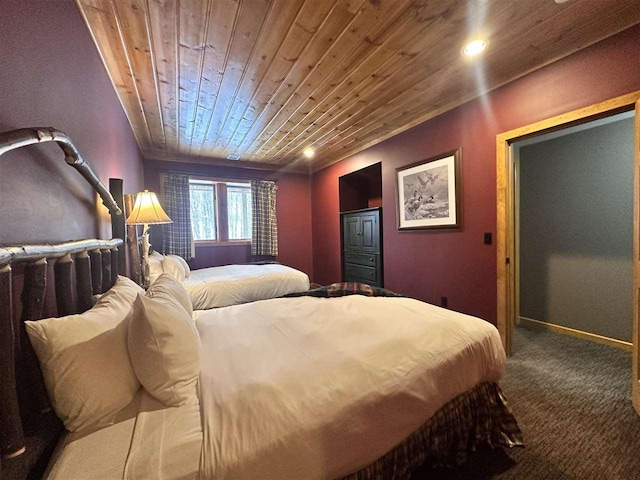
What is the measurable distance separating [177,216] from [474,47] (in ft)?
14.1

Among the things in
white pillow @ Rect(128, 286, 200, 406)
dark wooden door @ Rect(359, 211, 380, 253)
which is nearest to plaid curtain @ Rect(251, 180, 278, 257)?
dark wooden door @ Rect(359, 211, 380, 253)

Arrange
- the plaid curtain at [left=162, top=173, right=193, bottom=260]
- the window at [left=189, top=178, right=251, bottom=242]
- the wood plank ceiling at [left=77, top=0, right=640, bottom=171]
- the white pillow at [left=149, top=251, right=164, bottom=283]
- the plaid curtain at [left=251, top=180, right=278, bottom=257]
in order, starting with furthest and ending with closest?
the plaid curtain at [left=251, top=180, right=278, bottom=257], the window at [left=189, top=178, right=251, bottom=242], the plaid curtain at [left=162, top=173, right=193, bottom=260], the white pillow at [left=149, top=251, right=164, bottom=283], the wood plank ceiling at [left=77, top=0, right=640, bottom=171]

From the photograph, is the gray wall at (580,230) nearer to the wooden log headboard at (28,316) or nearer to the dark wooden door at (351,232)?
→ the dark wooden door at (351,232)

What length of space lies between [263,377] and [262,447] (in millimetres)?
245

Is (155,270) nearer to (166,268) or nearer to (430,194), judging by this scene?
(166,268)

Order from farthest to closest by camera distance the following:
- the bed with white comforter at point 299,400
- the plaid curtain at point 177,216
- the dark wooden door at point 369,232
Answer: the plaid curtain at point 177,216 < the dark wooden door at point 369,232 < the bed with white comforter at point 299,400

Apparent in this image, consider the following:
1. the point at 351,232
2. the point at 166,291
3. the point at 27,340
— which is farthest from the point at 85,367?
the point at 351,232

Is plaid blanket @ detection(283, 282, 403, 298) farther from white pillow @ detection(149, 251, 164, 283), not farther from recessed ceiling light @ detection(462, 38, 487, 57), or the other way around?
recessed ceiling light @ detection(462, 38, 487, 57)

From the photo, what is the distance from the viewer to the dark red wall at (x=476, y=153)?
1.79 m

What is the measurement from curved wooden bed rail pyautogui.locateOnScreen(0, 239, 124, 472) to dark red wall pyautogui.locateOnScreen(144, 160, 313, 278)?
364cm

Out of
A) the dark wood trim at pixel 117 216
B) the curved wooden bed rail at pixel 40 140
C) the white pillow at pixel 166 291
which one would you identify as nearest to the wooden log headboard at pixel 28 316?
the curved wooden bed rail at pixel 40 140

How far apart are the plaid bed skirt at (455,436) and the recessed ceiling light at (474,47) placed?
7.15 feet

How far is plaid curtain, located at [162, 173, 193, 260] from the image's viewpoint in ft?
13.8

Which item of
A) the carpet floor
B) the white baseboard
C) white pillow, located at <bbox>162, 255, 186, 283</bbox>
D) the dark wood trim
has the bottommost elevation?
the carpet floor
